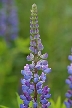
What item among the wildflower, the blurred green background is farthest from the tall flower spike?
the wildflower

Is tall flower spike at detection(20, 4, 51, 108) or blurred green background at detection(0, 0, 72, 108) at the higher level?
blurred green background at detection(0, 0, 72, 108)

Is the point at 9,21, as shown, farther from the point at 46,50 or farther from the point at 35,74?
the point at 35,74

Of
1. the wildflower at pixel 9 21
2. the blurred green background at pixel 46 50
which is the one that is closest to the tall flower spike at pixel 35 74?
the blurred green background at pixel 46 50

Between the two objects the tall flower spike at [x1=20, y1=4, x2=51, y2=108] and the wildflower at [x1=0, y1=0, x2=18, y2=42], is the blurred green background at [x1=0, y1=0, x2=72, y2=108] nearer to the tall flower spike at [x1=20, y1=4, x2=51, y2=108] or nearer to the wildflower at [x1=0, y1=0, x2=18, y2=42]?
the wildflower at [x1=0, y1=0, x2=18, y2=42]

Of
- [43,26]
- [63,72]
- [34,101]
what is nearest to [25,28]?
[43,26]

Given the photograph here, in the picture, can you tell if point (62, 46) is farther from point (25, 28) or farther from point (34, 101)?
point (34, 101)

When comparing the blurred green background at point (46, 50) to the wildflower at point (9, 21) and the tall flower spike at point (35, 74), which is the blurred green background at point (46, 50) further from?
the tall flower spike at point (35, 74)

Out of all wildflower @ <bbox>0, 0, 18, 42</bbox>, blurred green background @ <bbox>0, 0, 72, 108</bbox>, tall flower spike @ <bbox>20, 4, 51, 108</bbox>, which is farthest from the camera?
wildflower @ <bbox>0, 0, 18, 42</bbox>

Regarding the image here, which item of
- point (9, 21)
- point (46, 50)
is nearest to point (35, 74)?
point (46, 50)

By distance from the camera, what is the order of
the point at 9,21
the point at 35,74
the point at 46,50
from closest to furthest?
the point at 35,74 → the point at 46,50 → the point at 9,21

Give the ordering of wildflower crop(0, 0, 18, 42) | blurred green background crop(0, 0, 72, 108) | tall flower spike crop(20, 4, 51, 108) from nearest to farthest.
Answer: tall flower spike crop(20, 4, 51, 108)
blurred green background crop(0, 0, 72, 108)
wildflower crop(0, 0, 18, 42)
